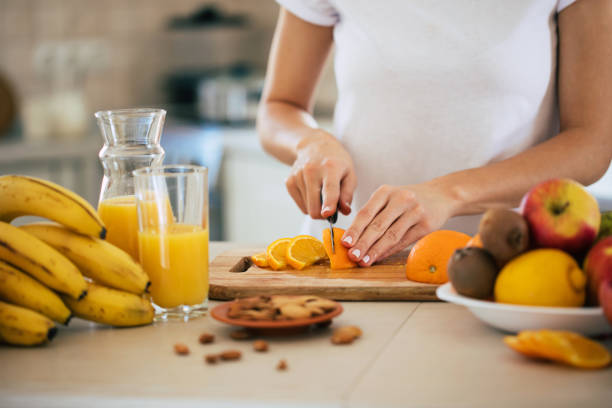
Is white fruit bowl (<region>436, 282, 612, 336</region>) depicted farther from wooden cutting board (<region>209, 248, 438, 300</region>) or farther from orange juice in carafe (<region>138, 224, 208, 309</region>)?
orange juice in carafe (<region>138, 224, 208, 309</region>)

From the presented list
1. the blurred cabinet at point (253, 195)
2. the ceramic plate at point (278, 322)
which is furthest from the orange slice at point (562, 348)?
the blurred cabinet at point (253, 195)

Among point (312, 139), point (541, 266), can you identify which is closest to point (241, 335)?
point (541, 266)

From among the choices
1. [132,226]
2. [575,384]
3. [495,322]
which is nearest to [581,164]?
[495,322]

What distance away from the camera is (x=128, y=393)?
0.73 m

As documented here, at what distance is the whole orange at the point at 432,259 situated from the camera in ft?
3.59

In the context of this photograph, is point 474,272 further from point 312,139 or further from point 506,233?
point 312,139

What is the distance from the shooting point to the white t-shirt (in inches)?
55.6

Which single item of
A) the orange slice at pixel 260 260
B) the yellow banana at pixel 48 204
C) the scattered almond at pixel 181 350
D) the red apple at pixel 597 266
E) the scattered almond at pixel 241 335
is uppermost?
the yellow banana at pixel 48 204

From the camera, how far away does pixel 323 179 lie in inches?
50.6

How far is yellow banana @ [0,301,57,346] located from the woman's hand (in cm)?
52

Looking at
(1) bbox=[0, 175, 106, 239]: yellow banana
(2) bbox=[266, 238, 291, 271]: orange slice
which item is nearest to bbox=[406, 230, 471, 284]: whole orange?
(2) bbox=[266, 238, 291, 271]: orange slice

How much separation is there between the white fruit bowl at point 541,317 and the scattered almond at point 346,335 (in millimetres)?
119

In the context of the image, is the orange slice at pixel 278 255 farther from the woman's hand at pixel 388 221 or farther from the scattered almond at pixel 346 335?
the scattered almond at pixel 346 335

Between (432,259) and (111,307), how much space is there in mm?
482
